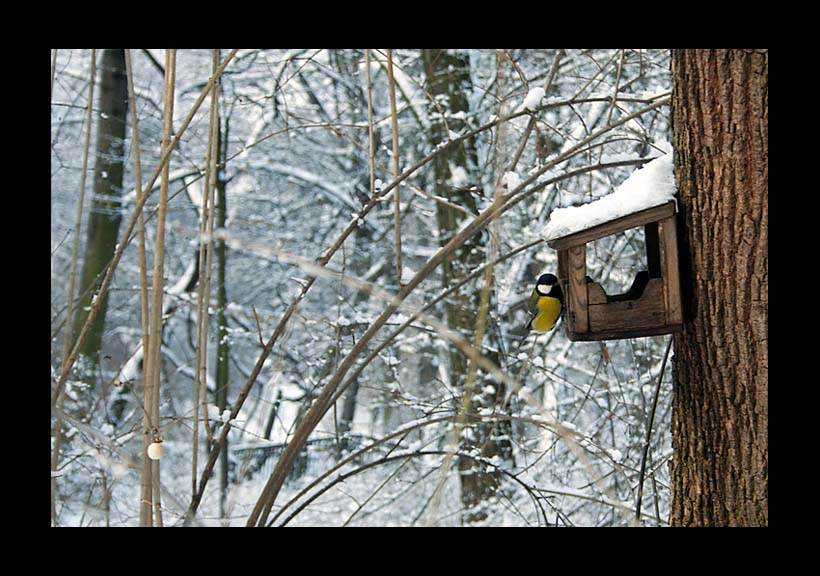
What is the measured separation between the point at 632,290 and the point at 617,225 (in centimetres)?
18

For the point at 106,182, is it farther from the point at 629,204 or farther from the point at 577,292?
the point at 629,204

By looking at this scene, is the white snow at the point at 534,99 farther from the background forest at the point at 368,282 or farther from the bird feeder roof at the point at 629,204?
the bird feeder roof at the point at 629,204

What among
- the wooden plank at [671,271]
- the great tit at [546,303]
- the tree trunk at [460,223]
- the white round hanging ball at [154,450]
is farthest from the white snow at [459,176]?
the white round hanging ball at [154,450]

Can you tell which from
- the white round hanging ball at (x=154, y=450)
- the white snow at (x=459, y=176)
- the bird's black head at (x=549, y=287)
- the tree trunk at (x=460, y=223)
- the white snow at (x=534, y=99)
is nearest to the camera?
the white round hanging ball at (x=154, y=450)

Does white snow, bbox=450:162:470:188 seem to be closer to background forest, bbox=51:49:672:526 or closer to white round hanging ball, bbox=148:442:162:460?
background forest, bbox=51:49:672:526

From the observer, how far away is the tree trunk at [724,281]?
132 cm

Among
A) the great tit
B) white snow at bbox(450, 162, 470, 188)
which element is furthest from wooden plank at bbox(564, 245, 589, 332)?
white snow at bbox(450, 162, 470, 188)

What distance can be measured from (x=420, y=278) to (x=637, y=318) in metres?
0.51

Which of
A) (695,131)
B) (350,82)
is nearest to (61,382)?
(695,131)

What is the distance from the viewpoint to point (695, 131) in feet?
4.59

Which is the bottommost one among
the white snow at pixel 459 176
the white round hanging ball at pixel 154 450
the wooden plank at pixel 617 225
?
the white round hanging ball at pixel 154 450

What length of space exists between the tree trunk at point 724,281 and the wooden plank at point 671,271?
3cm

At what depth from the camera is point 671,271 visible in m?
1.44
